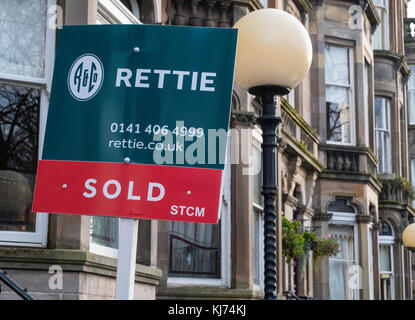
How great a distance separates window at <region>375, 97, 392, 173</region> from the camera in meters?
26.4

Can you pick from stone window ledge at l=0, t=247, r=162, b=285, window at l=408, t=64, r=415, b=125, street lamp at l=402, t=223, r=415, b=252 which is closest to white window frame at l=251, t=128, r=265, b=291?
street lamp at l=402, t=223, r=415, b=252

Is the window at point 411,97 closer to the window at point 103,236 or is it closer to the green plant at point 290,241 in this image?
the green plant at point 290,241

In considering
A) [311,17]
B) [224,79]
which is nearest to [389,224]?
[311,17]

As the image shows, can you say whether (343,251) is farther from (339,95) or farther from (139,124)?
(139,124)

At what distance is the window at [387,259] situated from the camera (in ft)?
86.3

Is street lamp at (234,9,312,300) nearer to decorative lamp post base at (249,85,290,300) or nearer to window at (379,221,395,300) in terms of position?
decorative lamp post base at (249,85,290,300)

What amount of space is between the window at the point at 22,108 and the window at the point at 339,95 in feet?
45.8

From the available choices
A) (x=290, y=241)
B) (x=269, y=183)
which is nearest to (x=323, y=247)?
(x=290, y=241)

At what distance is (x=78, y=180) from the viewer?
4969 millimetres

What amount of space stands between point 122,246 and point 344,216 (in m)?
16.8

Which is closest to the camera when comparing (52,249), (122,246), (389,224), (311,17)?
(122,246)

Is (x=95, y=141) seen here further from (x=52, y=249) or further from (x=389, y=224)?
(x=389, y=224)

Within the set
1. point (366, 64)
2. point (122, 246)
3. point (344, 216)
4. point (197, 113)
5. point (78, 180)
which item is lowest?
point (122, 246)

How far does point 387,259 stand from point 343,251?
18.3 feet
